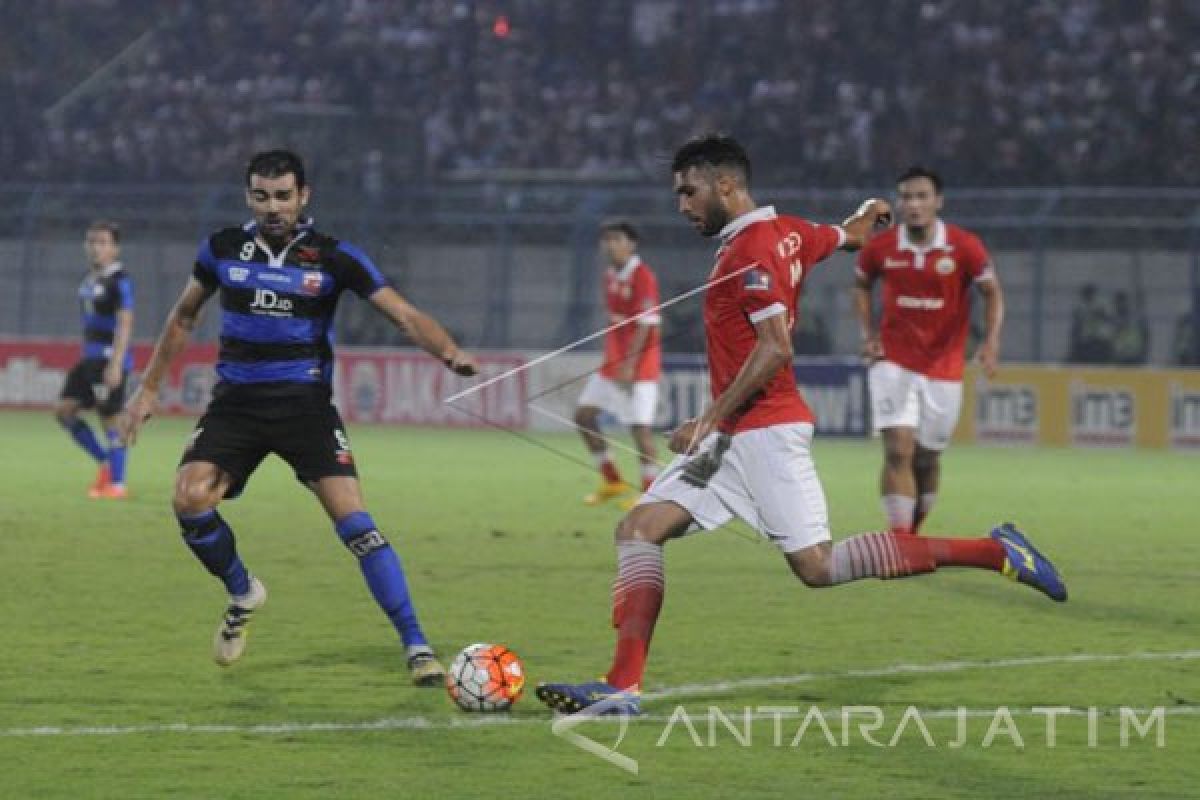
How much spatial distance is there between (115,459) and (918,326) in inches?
292

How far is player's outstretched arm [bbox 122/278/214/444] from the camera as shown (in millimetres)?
9078

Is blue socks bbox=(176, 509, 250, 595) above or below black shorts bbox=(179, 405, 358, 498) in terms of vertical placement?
below

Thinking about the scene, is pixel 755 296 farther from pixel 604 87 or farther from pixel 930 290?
pixel 604 87

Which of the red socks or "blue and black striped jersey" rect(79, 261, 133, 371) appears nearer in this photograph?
the red socks

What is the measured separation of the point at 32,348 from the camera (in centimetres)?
3250

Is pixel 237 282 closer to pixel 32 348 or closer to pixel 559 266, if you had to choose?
pixel 559 266

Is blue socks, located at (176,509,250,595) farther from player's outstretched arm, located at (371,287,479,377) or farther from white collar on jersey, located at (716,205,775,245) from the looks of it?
white collar on jersey, located at (716,205,775,245)

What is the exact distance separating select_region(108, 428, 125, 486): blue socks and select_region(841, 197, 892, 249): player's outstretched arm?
415 inches

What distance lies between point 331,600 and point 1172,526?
24.9ft

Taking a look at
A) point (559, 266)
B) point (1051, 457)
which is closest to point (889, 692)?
point (1051, 457)

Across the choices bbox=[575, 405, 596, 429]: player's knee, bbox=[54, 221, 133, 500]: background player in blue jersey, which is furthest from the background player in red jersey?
bbox=[54, 221, 133, 500]: background player in blue jersey

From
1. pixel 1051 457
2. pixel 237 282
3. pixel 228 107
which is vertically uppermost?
pixel 228 107

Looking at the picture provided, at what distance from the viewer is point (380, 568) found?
8.98 m

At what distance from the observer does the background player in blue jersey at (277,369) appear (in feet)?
29.2
